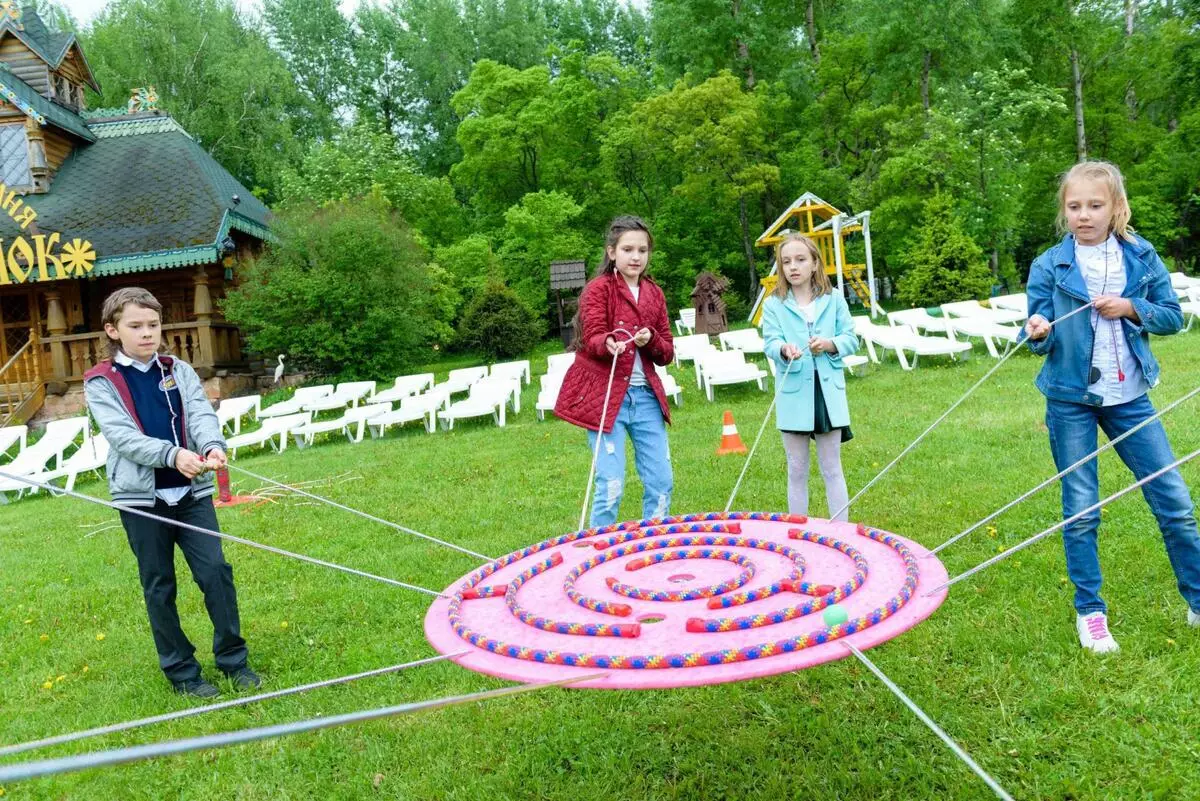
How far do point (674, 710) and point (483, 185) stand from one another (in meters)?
28.5

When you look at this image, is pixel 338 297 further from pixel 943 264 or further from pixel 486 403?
pixel 943 264

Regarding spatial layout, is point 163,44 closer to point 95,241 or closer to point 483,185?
point 483,185

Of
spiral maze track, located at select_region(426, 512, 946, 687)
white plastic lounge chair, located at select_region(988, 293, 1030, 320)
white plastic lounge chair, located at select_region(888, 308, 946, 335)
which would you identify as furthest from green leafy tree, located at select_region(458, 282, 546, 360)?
spiral maze track, located at select_region(426, 512, 946, 687)

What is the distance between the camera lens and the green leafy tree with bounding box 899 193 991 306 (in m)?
17.8

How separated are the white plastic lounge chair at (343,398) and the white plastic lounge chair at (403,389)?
303mm

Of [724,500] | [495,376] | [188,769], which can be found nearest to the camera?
[188,769]

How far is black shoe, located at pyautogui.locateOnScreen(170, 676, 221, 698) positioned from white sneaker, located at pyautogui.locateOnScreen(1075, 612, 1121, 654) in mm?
3754

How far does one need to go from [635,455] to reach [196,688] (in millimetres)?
2314

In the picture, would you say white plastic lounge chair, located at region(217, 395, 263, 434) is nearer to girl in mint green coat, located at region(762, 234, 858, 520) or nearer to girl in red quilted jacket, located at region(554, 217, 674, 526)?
girl in red quilted jacket, located at region(554, 217, 674, 526)

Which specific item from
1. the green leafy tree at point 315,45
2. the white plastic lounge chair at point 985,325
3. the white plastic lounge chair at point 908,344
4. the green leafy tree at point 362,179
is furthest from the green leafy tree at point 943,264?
the green leafy tree at point 315,45

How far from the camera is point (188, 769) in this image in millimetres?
3430

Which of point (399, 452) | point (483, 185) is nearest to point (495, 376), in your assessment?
point (399, 452)

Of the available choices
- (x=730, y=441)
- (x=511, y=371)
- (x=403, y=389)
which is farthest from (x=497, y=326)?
(x=730, y=441)

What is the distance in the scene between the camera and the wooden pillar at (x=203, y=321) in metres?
17.1
